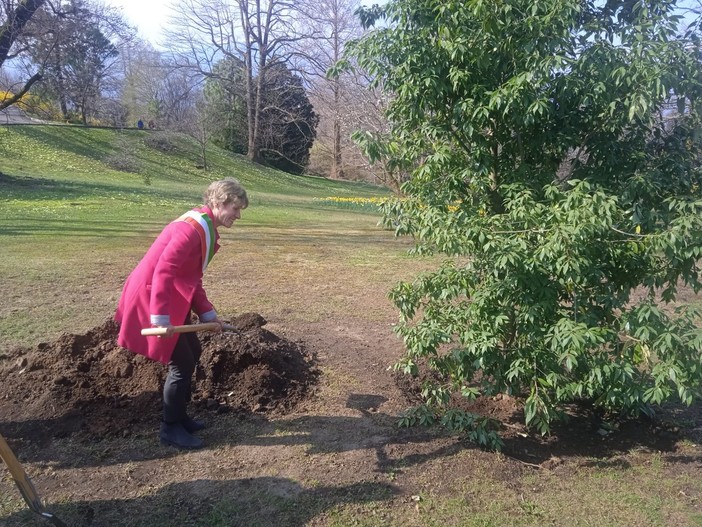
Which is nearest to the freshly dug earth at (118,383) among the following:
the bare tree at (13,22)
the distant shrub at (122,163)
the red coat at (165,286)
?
the red coat at (165,286)

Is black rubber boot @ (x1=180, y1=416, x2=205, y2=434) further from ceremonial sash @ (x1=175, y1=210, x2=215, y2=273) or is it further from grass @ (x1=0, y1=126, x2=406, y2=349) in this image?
grass @ (x1=0, y1=126, x2=406, y2=349)

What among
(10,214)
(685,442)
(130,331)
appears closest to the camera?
(130,331)

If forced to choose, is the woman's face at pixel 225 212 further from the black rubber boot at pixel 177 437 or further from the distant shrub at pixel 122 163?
the distant shrub at pixel 122 163

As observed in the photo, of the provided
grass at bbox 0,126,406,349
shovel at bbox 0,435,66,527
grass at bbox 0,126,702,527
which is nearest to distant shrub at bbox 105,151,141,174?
grass at bbox 0,126,406,349

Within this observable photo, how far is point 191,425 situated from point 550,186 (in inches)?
104

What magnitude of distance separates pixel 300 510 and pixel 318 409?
1243 millimetres

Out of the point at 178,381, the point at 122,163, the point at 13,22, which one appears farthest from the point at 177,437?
the point at 122,163

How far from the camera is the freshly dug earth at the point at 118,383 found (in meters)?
4.10

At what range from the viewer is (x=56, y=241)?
11258 mm

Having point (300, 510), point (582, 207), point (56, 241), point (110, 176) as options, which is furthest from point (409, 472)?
point (110, 176)

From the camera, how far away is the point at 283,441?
3.95 metres

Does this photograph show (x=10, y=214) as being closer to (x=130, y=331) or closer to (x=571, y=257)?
(x=130, y=331)

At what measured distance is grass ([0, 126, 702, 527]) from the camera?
321cm

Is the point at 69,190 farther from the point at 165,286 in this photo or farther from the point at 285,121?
the point at 285,121
